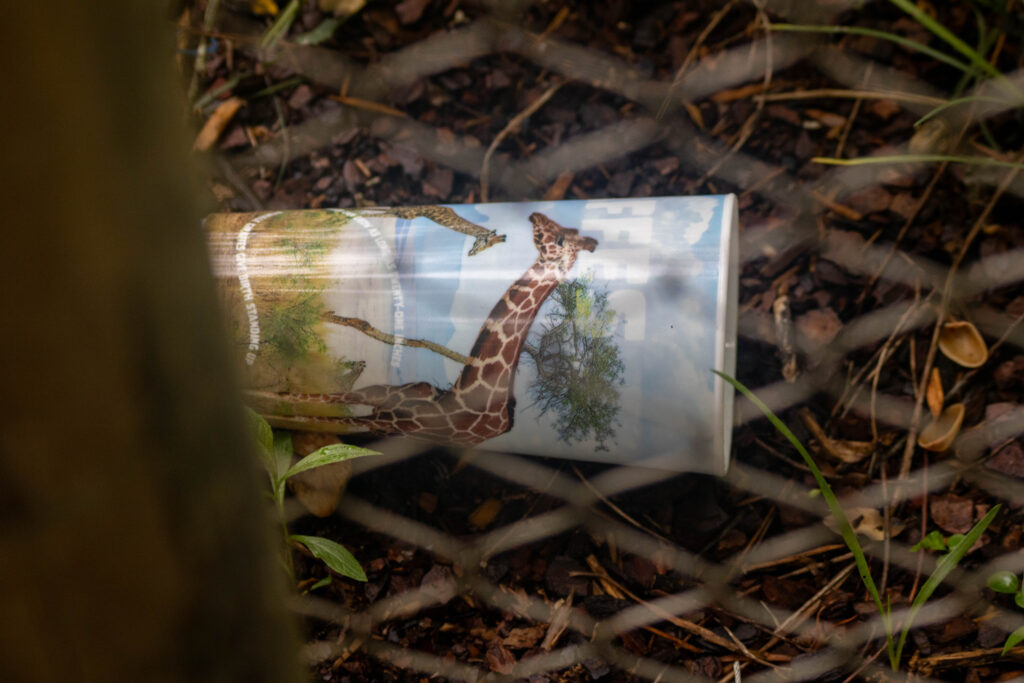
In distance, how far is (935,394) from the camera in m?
0.78

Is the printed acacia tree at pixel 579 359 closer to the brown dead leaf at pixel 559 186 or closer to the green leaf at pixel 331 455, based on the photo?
the green leaf at pixel 331 455

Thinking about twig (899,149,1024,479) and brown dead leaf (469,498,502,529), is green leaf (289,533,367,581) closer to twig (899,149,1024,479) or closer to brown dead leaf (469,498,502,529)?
brown dead leaf (469,498,502,529)

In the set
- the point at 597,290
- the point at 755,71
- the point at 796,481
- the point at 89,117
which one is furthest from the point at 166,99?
the point at 755,71

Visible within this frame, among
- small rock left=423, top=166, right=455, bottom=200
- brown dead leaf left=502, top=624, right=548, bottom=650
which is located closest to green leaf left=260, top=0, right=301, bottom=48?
small rock left=423, top=166, right=455, bottom=200

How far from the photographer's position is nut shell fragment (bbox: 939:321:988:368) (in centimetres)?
77

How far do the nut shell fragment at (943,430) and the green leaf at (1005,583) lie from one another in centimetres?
16

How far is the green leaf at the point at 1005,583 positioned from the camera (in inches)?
24.3

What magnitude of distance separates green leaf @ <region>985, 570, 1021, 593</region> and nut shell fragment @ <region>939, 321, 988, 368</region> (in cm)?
24

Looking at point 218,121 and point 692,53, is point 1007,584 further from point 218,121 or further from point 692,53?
point 218,121

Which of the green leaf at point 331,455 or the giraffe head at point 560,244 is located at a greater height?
the giraffe head at point 560,244

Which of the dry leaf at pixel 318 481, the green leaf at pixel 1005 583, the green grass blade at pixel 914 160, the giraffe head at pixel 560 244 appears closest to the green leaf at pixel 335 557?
the dry leaf at pixel 318 481

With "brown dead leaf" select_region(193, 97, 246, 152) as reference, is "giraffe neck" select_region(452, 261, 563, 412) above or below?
below

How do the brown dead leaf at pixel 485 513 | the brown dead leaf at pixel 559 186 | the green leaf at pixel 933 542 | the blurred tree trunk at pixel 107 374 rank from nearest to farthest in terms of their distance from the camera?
1. the blurred tree trunk at pixel 107 374
2. the green leaf at pixel 933 542
3. the brown dead leaf at pixel 485 513
4. the brown dead leaf at pixel 559 186

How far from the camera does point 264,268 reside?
711 millimetres
